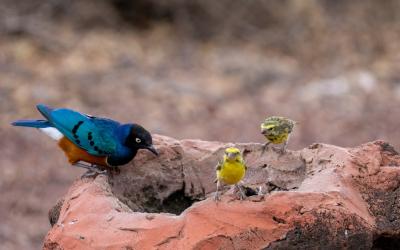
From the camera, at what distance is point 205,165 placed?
5586mm

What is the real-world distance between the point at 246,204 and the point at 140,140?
142cm

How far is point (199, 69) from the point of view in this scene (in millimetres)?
13898

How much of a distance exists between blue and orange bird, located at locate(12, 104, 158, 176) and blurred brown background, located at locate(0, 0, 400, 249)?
169 inches

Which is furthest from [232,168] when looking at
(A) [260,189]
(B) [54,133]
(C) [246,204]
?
(B) [54,133]

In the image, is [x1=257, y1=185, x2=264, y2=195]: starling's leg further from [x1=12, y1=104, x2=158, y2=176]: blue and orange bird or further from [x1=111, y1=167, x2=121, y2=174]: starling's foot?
[x1=111, y1=167, x2=121, y2=174]: starling's foot

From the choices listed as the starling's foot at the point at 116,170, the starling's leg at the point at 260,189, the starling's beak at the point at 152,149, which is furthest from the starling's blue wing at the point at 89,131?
the starling's leg at the point at 260,189

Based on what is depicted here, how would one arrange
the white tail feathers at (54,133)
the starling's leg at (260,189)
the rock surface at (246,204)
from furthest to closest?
the white tail feathers at (54,133) < the starling's leg at (260,189) < the rock surface at (246,204)

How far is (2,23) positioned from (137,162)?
9061mm

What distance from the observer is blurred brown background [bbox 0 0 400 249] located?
12.0m

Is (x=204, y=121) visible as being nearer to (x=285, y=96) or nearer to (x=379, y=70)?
(x=285, y=96)

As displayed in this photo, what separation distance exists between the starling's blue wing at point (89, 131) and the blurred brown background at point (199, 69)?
4.46m

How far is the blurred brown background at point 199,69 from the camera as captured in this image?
1204cm

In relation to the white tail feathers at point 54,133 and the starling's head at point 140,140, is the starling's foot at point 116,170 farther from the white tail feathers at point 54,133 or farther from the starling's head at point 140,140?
the white tail feathers at point 54,133

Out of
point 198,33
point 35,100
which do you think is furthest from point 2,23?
point 198,33
